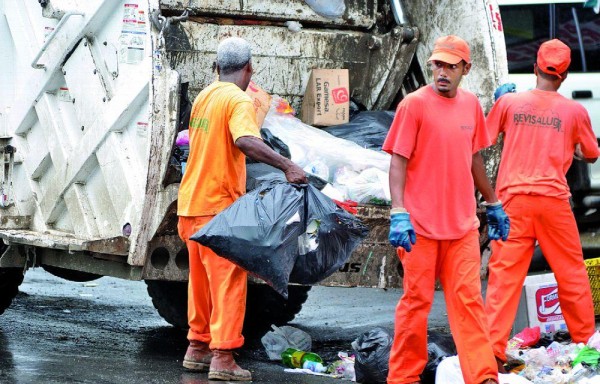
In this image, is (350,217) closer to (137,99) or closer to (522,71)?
(137,99)

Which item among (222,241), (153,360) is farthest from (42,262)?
(222,241)

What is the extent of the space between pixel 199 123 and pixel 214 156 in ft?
0.61

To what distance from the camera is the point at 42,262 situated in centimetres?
735

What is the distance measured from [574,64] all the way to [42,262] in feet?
16.1

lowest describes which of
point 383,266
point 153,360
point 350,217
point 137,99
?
point 153,360

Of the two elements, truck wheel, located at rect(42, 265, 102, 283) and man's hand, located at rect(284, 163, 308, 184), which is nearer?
man's hand, located at rect(284, 163, 308, 184)

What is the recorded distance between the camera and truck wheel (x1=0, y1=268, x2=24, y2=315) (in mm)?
7895

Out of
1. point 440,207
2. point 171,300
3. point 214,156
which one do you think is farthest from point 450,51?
point 171,300

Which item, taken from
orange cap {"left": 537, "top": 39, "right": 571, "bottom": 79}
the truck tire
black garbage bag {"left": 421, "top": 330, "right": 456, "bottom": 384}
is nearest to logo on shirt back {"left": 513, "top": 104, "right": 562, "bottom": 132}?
orange cap {"left": 537, "top": 39, "right": 571, "bottom": 79}

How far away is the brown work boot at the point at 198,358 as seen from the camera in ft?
21.2

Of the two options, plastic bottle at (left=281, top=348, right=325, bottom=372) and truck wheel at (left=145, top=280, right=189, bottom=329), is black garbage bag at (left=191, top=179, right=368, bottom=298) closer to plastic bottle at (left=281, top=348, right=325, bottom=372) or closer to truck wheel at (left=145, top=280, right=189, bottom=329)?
plastic bottle at (left=281, top=348, right=325, bottom=372)

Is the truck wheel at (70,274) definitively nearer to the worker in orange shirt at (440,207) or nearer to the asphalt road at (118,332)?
the asphalt road at (118,332)

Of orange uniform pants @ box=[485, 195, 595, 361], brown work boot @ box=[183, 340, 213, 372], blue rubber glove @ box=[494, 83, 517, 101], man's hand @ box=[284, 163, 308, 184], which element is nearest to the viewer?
man's hand @ box=[284, 163, 308, 184]

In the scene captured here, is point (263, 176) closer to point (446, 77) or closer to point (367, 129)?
point (367, 129)
